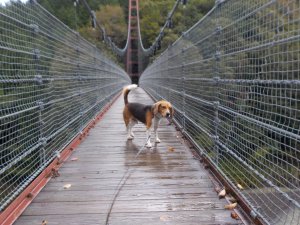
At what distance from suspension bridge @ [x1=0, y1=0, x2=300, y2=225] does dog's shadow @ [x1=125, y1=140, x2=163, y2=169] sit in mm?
11

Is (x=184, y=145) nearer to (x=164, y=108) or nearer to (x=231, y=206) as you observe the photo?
(x=164, y=108)

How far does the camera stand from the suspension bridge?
2.11 meters

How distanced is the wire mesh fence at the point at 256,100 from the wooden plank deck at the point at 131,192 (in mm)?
249

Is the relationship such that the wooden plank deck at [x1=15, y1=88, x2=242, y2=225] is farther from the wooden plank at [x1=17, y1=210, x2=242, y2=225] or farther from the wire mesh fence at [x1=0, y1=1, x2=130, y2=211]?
the wire mesh fence at [x1=0, y1=1, x2=130, y2=211]

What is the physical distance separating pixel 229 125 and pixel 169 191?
2.27 feet

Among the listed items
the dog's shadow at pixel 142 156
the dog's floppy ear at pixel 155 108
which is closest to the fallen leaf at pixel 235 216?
the dog's shadow at pixel 142 156

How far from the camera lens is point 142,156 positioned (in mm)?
4090

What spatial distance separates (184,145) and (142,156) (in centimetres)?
73

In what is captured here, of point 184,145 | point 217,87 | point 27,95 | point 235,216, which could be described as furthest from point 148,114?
point 235,216

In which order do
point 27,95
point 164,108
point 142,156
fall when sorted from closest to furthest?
point 27,95 < point 142,156 < point 164,108

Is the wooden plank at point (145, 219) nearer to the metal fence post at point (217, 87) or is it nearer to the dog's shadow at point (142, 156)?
the metal fence post at point (217, 87)

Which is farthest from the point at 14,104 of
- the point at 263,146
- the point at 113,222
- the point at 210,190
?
the point at 263,146

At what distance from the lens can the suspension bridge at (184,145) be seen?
211 cm

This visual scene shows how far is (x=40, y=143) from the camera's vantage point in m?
3.16
